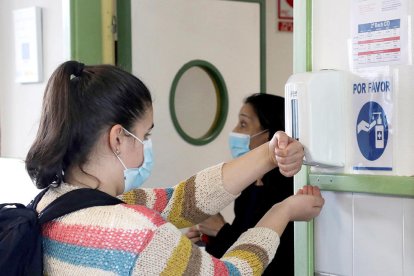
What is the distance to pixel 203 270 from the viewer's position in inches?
43.9

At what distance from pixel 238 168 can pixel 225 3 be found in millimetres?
1496

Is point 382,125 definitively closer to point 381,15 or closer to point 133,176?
point 381,15

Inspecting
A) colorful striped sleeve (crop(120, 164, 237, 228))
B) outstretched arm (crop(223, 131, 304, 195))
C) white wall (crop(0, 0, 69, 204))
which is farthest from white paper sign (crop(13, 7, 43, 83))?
outstretched arm (crop(223, 131, 304, 195))

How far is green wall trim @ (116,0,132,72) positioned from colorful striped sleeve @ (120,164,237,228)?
1.01 m

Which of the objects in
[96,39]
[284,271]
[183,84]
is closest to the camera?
[284,271]

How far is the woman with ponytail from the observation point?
107 cm

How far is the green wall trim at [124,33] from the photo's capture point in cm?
244

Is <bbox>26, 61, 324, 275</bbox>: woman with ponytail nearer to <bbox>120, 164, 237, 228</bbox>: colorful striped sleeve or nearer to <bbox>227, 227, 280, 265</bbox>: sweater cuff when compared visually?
<bbox>227, 227, 280, 265</bbox>: sweater cuff

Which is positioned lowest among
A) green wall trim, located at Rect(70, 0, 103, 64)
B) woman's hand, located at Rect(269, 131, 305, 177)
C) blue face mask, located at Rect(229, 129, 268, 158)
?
blue face mask, located at Rect(229, 129, 268, 158)

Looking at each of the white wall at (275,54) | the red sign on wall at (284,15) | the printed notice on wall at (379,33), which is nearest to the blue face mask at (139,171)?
the printed notice on wall at (379,33)

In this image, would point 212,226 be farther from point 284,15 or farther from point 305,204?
point 284,15

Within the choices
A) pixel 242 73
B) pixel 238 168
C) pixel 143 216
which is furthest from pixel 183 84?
pixel 143 216

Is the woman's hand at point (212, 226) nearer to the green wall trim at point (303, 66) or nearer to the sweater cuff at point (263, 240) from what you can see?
the green wall trim at point (303, 66)

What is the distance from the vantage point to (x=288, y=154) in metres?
1.25
